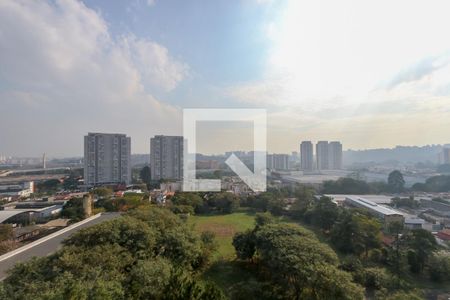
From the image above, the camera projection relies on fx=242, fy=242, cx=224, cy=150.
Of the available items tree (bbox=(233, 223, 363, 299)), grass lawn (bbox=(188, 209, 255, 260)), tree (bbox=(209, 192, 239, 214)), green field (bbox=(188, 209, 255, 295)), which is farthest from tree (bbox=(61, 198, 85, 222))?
tree (bbox=(233, 223, 363, 299))

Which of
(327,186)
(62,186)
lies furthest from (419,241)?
(62,186)

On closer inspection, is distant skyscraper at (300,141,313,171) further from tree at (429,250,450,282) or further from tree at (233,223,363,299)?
tree at (233,223,363,299)

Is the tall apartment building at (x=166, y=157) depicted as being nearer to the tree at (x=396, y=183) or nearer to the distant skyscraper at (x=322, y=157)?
the tree at (x=396, y=183)

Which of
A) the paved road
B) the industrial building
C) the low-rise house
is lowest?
the low-rise house

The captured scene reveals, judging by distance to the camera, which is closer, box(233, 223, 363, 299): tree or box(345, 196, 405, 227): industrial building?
box(233, 223, 363, 299): tree

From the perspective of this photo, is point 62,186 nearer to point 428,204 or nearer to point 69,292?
point 69,292

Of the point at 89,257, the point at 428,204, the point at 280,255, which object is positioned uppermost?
the point at 89,257

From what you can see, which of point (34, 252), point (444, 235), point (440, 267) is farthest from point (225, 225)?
point (444, 235)
